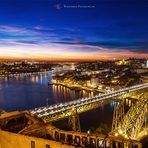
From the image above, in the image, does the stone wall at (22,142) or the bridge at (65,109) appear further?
the bridge at (65,109)

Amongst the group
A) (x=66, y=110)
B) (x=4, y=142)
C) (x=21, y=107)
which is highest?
(x=4, y=142)

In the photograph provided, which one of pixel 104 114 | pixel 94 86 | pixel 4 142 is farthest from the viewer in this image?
pixel 94 86

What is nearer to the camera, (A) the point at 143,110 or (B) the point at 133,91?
(A) the point at 143,110

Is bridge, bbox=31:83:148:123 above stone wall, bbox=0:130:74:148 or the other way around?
the other way around

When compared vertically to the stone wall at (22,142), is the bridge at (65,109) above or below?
below

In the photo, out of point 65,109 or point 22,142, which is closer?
point 22,142

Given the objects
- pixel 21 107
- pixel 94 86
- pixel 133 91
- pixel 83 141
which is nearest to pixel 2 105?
pixel 21 107

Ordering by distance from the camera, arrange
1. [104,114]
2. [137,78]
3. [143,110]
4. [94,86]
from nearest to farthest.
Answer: [143,110] < [104,114] < [94,86] < [137,78]

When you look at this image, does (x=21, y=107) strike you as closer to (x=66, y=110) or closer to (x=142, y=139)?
(x=66, y=110)

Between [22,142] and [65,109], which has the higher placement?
[22,142]

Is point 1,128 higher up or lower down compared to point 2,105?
higher up

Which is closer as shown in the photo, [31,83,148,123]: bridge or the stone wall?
the stone wall
